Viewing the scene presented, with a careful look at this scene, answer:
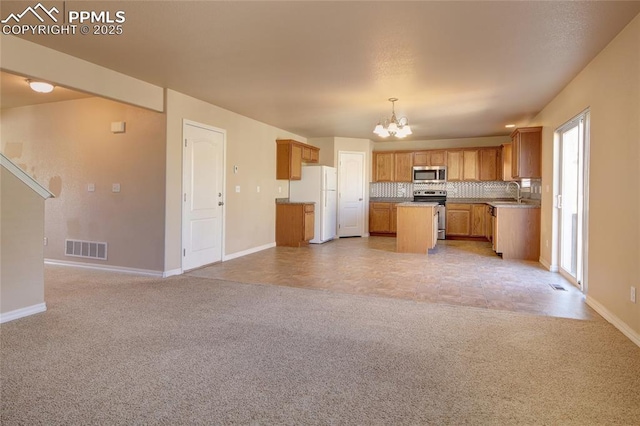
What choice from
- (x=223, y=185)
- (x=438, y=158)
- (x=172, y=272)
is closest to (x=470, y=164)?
(x=438, y=158)

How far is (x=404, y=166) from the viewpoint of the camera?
9562 millimetres

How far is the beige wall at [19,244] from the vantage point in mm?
3205

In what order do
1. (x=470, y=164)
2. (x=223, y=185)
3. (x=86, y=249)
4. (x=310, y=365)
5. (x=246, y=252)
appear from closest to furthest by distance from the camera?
1. (x=310, y=365)
2. (x=86, y=249)
3. (x=223, y=185)
4. (x=246, y=252)
5. (x=470, y=164)

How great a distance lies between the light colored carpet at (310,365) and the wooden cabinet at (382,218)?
595 centimetres

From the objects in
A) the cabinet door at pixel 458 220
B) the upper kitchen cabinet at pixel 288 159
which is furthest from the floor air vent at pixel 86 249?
the cabinet door at pixel 458 220

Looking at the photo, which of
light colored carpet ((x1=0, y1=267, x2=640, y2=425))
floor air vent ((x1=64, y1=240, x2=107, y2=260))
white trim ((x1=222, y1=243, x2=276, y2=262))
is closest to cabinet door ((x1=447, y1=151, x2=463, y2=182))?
white trim ((x1=222, y1=243, x2=276, y2=262))

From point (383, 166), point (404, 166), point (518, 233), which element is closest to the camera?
point (518, 233)

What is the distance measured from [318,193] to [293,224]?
941 millimetres

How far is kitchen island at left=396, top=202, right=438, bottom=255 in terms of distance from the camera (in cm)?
682

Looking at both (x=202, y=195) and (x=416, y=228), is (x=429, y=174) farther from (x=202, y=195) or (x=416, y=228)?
(x=202, y=195)

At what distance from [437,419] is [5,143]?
7.38 metres

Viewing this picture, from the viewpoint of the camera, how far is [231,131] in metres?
6.23

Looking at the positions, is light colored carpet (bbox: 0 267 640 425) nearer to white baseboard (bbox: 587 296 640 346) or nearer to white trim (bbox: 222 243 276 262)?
white baseboard (bbox: 587 296 640 346)

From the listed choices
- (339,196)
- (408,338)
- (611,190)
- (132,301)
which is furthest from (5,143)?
(611,190)
